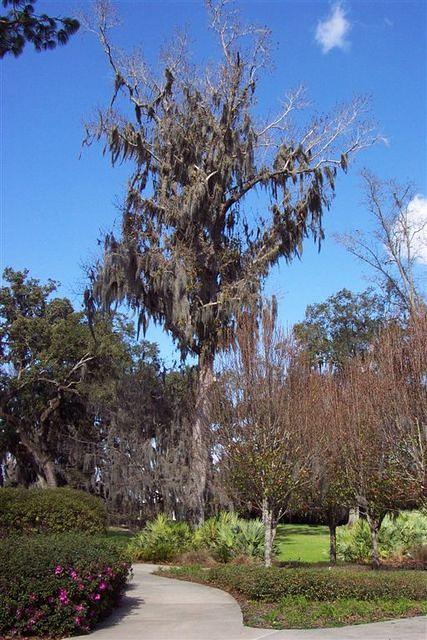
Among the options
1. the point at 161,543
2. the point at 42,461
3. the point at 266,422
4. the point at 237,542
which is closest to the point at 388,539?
the point at 237,542

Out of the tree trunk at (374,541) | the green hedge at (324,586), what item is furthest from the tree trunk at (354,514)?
the green hedge at (324,586)

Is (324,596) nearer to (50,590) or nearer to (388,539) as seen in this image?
(50,590)

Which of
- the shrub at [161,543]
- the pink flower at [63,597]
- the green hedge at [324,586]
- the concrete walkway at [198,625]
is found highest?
the shrub at [161,543]

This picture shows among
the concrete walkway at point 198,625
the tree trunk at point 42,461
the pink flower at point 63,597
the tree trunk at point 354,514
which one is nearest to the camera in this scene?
the concrete walkway at point 198,625

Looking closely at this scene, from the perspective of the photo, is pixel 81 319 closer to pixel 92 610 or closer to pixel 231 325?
pixel 231 325

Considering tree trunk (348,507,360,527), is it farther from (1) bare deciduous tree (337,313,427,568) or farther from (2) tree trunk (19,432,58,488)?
(2) tree trunk (19,432,58,488)

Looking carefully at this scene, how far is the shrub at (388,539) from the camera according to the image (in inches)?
680

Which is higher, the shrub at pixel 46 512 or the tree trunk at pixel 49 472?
the tree trunk at pixel 49 472

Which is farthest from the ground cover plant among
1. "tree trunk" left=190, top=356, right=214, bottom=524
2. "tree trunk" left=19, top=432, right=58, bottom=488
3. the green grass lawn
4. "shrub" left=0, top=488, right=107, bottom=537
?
"tree trunk" left=19, top=432, right=58, bottom=488

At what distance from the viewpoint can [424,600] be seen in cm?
988

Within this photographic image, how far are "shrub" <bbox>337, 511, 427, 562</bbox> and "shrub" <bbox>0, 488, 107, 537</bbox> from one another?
7.01 metres

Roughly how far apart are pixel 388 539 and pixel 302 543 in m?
6.46

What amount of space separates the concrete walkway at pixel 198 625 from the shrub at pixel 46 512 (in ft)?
11.6

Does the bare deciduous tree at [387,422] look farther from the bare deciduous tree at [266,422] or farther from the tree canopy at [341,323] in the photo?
the tree canopy at [341,323]
